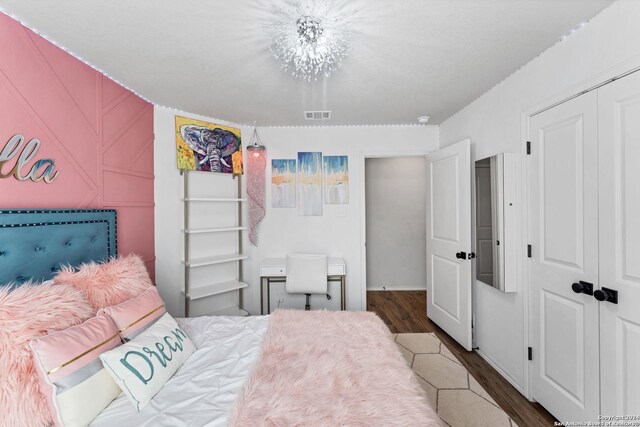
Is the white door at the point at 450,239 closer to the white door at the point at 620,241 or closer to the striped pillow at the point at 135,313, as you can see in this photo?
the white door at the point at 620,241

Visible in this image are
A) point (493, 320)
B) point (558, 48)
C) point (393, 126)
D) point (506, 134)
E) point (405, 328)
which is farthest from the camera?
point (393, 126)

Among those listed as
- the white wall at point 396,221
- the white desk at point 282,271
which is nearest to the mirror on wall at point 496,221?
the white desk at point 282,271

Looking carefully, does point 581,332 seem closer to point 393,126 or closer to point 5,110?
point 393,126

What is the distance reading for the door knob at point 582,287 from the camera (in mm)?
1532

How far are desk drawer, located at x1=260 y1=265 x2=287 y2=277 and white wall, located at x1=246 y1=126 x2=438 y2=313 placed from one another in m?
0.28

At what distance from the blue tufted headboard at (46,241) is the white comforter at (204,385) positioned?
0.85 metres

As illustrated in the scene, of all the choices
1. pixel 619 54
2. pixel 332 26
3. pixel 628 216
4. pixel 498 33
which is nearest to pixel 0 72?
pixel 332 26

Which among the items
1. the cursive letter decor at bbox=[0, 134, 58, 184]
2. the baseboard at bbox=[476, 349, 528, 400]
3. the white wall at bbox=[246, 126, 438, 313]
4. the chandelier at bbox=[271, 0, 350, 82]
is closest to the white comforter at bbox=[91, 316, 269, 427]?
the cursive letter decor at bbox=[0, 134, 58, 184]

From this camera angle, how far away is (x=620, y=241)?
1.40m

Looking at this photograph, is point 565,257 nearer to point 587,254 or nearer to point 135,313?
point 587,254

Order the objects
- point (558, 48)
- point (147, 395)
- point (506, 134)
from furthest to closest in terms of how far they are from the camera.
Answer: point (506, 134) → point (558, 48) → point (147, 395)

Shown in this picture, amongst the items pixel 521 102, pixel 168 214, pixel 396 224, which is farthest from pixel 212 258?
pixel 521 102

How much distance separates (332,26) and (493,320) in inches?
103

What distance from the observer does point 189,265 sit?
2.79 m
